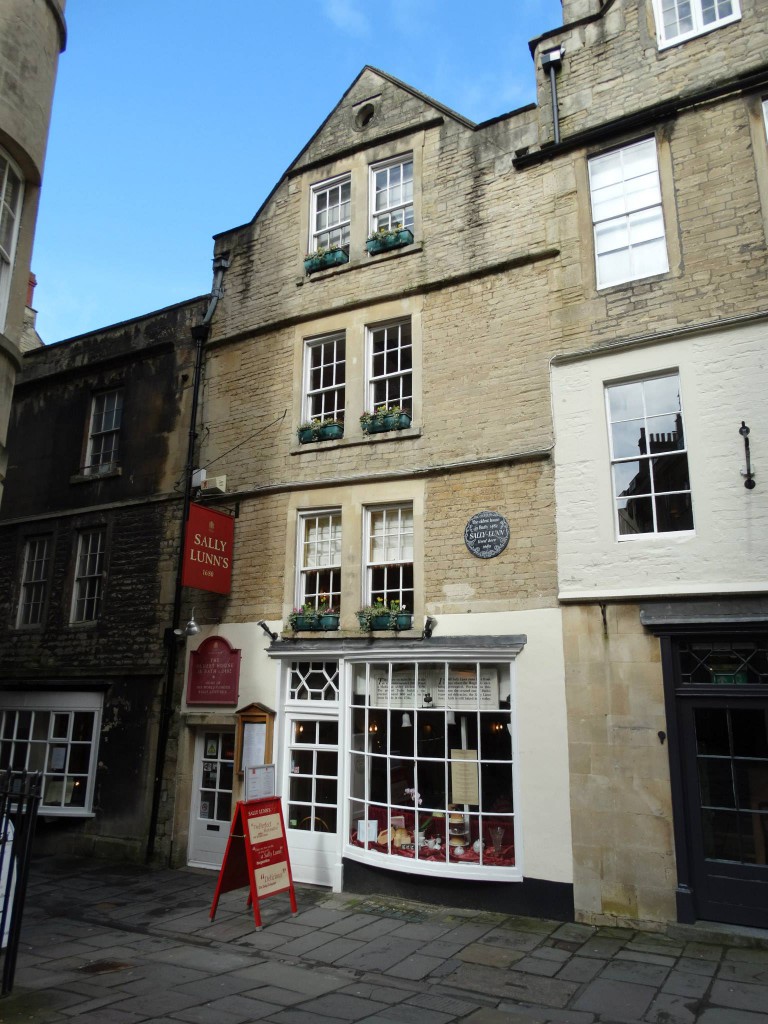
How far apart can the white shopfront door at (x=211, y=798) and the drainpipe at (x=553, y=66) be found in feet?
→ 34.6

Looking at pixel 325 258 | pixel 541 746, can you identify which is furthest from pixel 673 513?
pixel 325 258

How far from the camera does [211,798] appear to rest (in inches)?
466

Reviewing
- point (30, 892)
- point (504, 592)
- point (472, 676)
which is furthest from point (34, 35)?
point (30, 892)

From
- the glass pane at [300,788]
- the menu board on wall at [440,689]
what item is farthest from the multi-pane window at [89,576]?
the menu board on wall at [440,689]

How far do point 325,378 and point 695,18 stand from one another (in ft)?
24.1

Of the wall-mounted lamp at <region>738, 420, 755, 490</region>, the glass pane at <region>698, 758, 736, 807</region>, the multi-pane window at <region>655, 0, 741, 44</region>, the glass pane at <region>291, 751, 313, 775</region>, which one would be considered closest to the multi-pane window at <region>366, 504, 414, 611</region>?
the glass pane at <region>291, 751, 313, 775</region>

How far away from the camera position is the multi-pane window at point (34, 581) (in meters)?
14.6

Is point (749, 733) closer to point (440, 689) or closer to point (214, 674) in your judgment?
point (440, 689)

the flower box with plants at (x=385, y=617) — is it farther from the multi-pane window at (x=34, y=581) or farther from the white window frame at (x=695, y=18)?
the white window frame at (x=695, y=18)

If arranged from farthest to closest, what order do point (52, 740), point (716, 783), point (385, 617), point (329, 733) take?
point (52, 740)
point (329, 733)
point (385, 617)
point (716, 783)

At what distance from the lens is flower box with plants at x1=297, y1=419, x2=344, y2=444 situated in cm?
1183

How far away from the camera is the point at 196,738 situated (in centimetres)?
1207

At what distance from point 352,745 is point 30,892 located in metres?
4.87

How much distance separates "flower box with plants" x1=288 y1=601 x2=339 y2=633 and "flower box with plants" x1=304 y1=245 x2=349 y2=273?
19.1 ft
